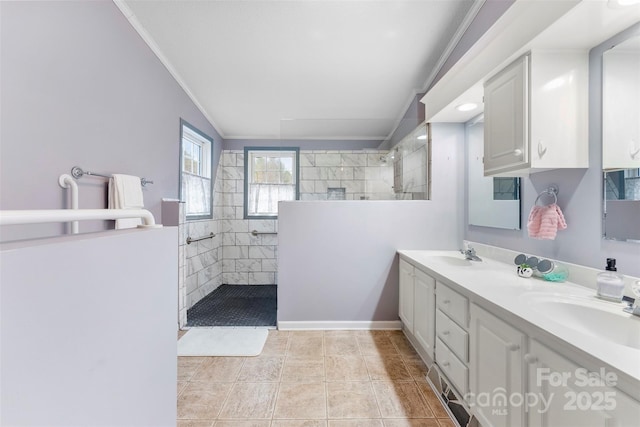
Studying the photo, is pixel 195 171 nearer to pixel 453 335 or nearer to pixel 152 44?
pixel 152 44

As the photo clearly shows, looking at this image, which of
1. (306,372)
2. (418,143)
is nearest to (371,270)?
(306,372)

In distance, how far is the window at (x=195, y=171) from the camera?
329cm

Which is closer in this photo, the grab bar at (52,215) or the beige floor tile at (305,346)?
the grab bar at (52,215)

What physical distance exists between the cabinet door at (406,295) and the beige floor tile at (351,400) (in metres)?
0.72

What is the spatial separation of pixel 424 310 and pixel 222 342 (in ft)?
6.01

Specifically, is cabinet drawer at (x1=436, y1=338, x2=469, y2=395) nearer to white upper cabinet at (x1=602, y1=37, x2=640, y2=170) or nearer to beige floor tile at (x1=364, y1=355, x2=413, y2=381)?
beige floor tile at (x1=364, y1=355, x2=413, y2=381)

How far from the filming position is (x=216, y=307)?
339cm

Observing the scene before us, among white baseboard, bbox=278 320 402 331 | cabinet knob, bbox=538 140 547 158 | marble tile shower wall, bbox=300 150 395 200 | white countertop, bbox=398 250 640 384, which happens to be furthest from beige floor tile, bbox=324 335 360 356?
cabinet knob, bbox=538 140 547 158

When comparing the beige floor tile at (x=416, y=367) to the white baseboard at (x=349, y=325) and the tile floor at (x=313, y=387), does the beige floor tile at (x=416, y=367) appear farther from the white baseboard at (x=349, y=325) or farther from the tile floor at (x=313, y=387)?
the white baseboard at (x=349, y=325)

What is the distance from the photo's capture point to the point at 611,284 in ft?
3.88

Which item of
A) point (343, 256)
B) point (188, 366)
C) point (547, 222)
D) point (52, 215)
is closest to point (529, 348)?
point (547, 222)

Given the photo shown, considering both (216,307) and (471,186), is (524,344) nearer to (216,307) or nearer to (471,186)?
(471,186)

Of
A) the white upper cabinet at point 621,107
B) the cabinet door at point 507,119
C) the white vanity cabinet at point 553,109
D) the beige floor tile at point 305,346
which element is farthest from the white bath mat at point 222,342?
the white upper cabinet at point 621,107

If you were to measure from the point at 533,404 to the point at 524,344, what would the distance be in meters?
0.21
